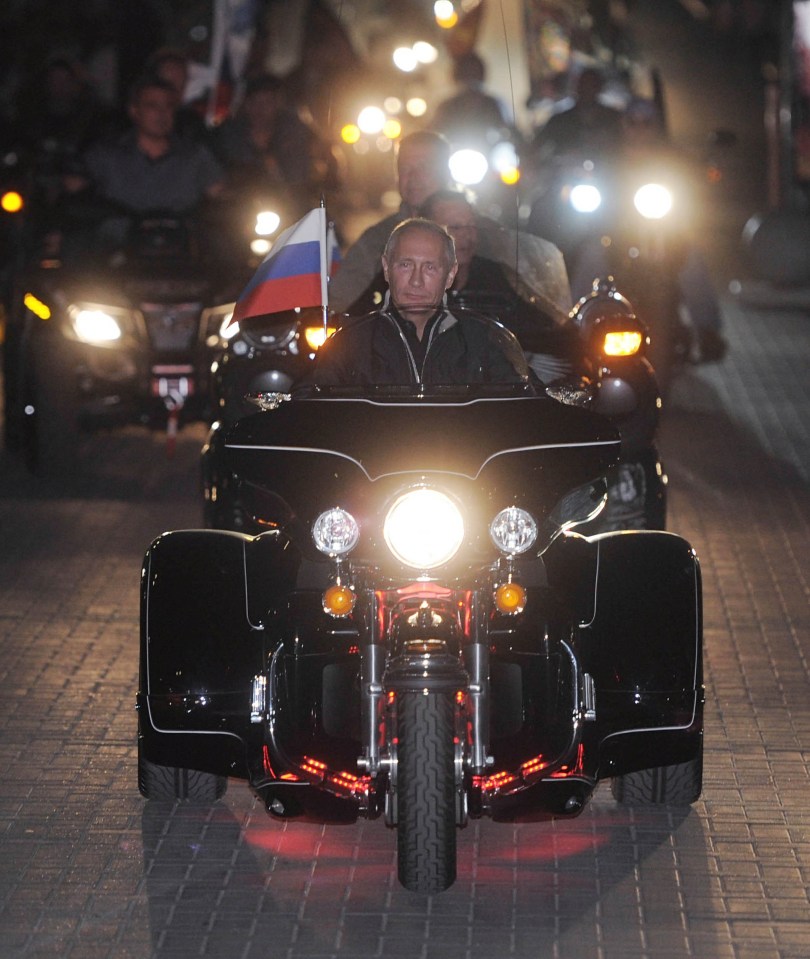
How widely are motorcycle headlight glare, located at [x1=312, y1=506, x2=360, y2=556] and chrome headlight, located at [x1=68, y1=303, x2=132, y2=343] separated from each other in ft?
21.8

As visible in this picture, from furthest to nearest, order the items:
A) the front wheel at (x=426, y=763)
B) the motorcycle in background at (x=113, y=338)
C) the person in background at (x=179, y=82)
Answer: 1. the person in background at (x=179, y=82)
2. the motorcycle in background at (x=113, y=338)
3. the front wheel at (x=426, y=763)

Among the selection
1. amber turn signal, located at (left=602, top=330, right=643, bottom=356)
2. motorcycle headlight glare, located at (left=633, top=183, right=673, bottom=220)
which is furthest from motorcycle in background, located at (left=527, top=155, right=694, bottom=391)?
amber turn signal, located at (left=602, top=330, right=643, bottom=356)

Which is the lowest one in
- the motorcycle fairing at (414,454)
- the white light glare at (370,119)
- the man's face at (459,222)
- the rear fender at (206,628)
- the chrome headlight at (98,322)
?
the rear fender at (206,628)

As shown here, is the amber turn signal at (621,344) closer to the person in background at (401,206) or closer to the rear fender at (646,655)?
the person in background at (401,206)

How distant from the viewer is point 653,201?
48.2 feet

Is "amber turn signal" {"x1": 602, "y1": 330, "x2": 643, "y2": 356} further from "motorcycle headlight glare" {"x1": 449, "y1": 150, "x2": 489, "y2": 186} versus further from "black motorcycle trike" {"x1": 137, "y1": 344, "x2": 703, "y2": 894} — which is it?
"motorcycle headlight glare" {"x1": 449, "y1": 150, "x2": 489, "y2": 186}

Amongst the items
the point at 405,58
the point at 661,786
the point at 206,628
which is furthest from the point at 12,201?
the point at 405,58

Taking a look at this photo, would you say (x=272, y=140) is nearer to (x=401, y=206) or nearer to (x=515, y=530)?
(x=401, y=206)

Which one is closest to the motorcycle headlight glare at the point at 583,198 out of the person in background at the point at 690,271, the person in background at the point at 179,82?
the person in background at the point at 179,82

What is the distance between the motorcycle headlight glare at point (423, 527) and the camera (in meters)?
5.69

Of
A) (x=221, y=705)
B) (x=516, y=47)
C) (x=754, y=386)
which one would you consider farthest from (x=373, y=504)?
(x=516, y=47)

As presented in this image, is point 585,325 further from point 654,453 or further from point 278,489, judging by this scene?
point 278,489

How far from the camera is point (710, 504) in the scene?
1152 centimetres

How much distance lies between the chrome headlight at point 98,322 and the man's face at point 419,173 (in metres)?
→ 2.51
